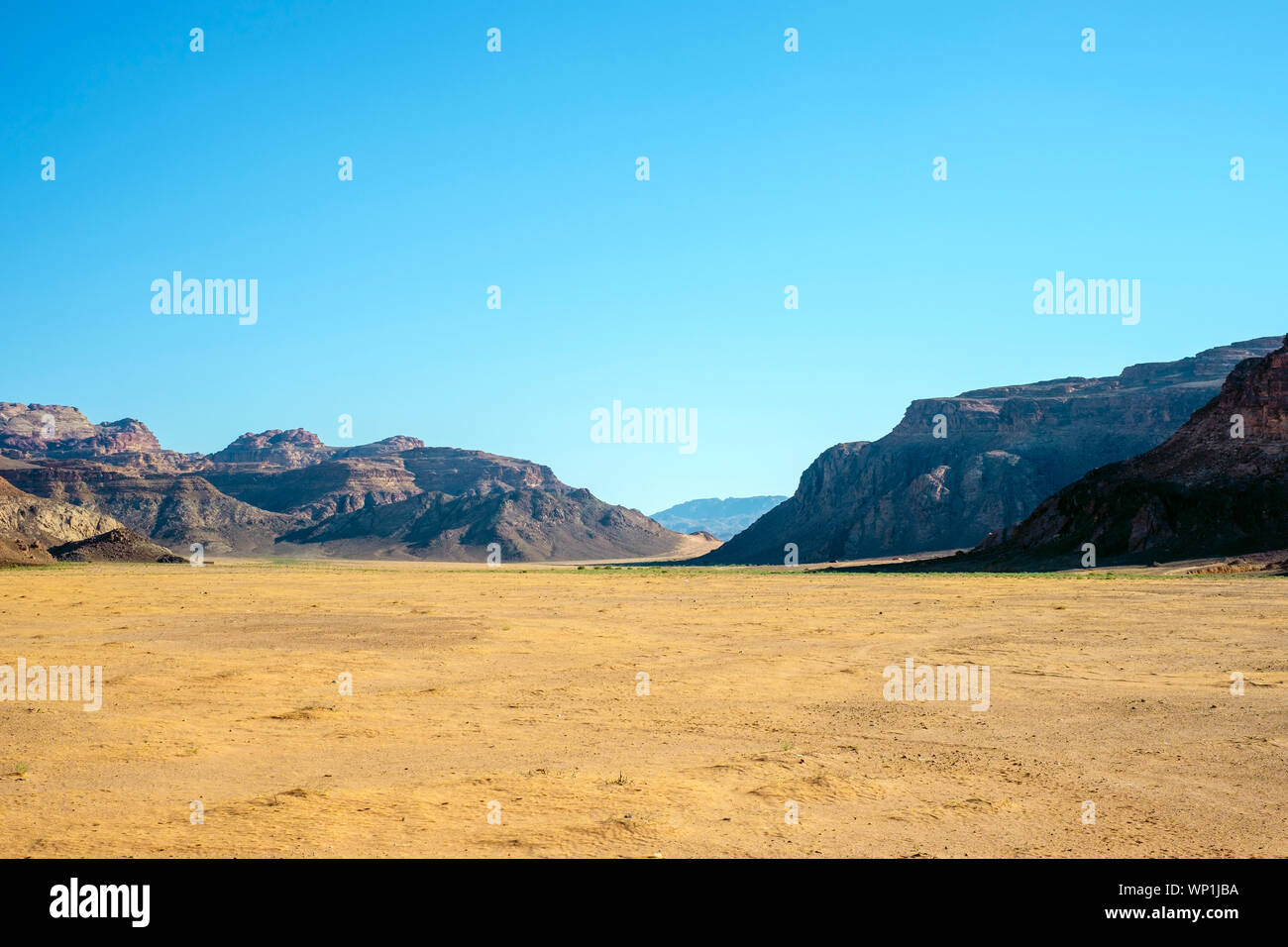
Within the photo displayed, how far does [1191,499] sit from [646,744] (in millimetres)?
76603

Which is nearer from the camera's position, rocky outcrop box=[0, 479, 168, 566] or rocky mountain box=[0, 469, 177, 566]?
rocky mountain box=[0, 469, 177, 566]

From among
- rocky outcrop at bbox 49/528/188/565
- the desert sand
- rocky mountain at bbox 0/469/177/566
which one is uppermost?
rocky mountain at bbox 0/469/177/566

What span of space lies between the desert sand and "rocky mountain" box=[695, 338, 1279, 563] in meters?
125

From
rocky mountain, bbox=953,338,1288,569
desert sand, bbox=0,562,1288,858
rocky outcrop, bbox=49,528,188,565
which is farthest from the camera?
rocky outcrop, bbox=49,528,188,565

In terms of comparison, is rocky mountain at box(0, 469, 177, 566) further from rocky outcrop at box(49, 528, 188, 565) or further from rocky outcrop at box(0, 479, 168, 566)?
rocky outcrop at box(49, 528, 188, 565)

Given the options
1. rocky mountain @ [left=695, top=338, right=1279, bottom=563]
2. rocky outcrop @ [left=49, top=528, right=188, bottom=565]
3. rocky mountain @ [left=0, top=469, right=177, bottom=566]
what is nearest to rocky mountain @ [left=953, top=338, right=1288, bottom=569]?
rocky mountain @ [left=695, top=338, right=1279, bottom=563]

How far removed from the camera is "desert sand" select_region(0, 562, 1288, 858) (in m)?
9.22

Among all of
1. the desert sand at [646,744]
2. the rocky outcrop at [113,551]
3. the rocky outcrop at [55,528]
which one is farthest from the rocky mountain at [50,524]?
the desert sand at [646,744]

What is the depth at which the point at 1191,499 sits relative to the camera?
77312mm

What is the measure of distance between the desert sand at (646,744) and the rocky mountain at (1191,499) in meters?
50.2

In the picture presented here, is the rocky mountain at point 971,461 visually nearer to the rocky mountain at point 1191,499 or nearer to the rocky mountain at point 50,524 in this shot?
the rocky mountain at point 1191,499

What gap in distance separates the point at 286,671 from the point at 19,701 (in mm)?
4702

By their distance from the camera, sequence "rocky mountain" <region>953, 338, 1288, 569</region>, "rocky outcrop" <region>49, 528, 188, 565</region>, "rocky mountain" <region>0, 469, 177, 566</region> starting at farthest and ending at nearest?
1. "rocky mountain" <region>0, 469, 177, 566</region>
2. "rocky outcrop" <region>49, 528, 188, 565</region>
3. "rocky mountain" <region>953, 338, 1288, 569</region>
